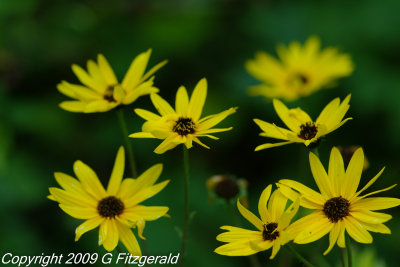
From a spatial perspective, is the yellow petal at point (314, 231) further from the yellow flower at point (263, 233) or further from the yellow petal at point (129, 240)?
the yellow petal at point (129, 240)

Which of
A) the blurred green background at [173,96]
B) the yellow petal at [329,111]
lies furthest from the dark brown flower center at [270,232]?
the blurred green background at [173,96]

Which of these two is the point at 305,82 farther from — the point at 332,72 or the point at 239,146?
the point at 239,146

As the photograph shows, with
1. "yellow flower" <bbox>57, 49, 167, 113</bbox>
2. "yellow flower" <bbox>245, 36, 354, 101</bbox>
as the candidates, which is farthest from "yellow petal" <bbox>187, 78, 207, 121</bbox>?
"yellow flower" <bbox>245, 36, 354, 101</bbox>

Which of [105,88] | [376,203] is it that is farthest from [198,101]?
[376,203]

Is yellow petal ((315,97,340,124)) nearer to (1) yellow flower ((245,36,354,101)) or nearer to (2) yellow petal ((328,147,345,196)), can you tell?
(2) yellow petal ((328,147,345,196))

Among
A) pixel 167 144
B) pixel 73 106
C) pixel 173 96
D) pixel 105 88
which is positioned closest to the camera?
pixel 167 144

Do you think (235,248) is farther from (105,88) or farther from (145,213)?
(105,88)
